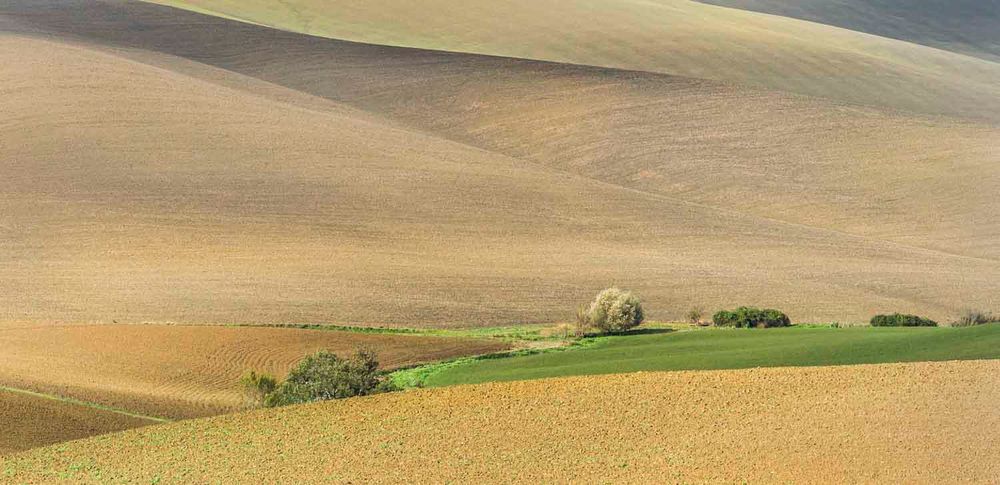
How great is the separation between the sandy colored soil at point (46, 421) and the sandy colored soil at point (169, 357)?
35.6 inches

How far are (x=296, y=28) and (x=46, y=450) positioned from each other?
6444 cm

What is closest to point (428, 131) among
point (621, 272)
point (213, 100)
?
point (213, 100)

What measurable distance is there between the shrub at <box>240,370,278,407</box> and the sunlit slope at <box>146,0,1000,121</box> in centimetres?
5113

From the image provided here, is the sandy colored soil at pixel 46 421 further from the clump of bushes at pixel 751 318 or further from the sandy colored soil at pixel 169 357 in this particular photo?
the clump of bushes at pixel 751 318

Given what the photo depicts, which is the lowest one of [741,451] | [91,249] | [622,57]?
[91,249]

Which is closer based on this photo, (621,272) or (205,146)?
(621,272)

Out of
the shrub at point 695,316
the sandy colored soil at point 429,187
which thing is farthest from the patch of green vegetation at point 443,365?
the shrub at point 695,316

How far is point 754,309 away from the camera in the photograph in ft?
124

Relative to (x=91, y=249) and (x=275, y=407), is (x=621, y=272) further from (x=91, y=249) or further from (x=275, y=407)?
(x=275, y=407)

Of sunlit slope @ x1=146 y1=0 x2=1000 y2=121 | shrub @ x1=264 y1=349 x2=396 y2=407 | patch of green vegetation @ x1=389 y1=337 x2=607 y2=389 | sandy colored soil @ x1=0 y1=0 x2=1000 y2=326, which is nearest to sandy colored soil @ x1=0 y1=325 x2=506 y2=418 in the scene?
patch of green vegetation @ x1=389 y1=337 x2=607 y2=389

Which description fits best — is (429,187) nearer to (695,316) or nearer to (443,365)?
(695,316)

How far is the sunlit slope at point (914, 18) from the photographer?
136m

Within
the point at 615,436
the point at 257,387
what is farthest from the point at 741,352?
the point at 257,387

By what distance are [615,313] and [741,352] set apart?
8758mm
